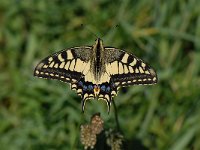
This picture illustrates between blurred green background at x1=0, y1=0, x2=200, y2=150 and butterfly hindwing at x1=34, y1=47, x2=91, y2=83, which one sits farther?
blurred green background at x1=0, y1=0, x2=200, y2=150

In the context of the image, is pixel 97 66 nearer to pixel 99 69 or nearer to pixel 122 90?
pixel 99 69

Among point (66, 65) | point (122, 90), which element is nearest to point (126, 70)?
point (66, 65)

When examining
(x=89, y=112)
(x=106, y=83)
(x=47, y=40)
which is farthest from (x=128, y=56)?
(x=47, y=40)

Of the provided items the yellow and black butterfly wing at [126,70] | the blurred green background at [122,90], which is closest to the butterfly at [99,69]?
the yellow and black butterfly wing at [126,70]

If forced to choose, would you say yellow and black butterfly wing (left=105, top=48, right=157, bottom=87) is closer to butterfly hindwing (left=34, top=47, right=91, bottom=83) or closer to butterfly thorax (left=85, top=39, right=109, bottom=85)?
butterfly thorax (left=85, top=39, right=109, bottom=85)

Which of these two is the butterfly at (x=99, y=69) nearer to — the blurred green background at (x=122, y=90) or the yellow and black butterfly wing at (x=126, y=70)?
the yellow and black butterfly wing at (x=126, y=70)

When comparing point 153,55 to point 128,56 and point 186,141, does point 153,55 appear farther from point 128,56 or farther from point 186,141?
point 128,56

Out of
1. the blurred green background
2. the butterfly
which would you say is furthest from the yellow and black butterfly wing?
the blurred green background

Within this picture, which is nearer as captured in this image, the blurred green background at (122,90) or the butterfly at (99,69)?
the butterfly at (99,69)
